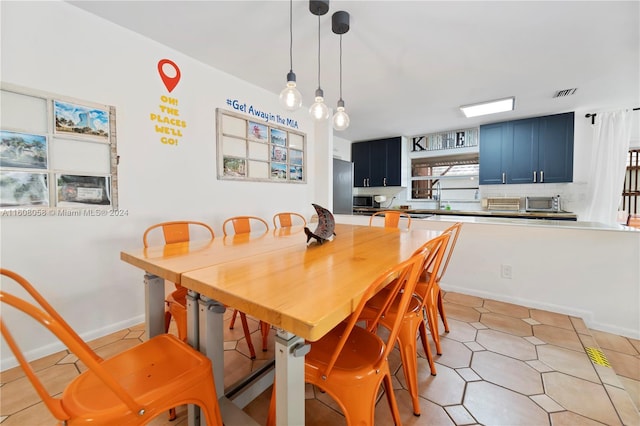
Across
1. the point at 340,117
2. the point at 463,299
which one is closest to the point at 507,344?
the point at 463,299

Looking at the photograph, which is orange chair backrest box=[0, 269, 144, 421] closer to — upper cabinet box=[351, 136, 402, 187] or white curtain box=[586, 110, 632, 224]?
upper cabinet box=[351, 136, 402, 187]

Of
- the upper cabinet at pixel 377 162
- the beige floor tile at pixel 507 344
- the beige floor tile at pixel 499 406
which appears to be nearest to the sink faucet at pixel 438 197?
the upper cabinet at pixel 377 162

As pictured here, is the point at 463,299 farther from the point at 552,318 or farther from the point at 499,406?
the point at 499,406

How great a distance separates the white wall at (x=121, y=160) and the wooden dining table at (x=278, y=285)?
94cm

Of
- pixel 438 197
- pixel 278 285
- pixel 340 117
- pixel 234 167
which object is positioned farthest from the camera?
pixel 438 197

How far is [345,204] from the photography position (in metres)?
5.03

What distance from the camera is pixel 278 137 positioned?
11.4ft

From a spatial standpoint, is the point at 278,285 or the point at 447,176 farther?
the point at 447,176

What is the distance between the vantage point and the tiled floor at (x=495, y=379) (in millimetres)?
1324

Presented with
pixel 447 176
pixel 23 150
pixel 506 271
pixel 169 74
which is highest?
pixel 169 74

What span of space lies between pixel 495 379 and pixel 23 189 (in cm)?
318

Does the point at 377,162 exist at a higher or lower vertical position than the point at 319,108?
higher

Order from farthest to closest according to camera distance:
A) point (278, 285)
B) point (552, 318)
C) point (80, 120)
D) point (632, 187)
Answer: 1. point (632, 187)
2. point (552, 318)
3. point (80, 120)
4. point (278, 285)

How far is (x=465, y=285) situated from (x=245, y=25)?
3276mm
